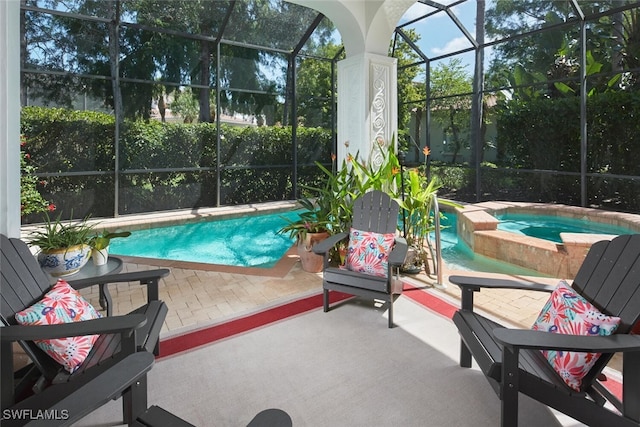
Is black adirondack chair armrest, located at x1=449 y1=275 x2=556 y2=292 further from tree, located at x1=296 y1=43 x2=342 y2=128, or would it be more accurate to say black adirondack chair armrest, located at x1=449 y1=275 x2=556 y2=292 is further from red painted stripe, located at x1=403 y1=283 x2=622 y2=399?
tree, located at x1=296 y1=43 x2=342 y2=128

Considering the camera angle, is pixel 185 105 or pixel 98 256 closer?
pixel 98 256

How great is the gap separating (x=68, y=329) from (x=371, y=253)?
2.14 m

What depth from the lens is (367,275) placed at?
290cm

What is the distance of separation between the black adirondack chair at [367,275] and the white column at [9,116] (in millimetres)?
1961

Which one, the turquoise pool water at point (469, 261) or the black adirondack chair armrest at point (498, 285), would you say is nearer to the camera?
the black adirondack chair armrest at point (498, 285)

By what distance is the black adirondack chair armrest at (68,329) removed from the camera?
1.55 metres

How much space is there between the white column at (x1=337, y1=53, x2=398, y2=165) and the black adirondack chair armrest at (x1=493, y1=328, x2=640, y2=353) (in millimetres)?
3356

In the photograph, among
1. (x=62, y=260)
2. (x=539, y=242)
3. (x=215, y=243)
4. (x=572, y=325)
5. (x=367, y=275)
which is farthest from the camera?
(x=215, y=243)

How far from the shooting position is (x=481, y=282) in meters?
2.17

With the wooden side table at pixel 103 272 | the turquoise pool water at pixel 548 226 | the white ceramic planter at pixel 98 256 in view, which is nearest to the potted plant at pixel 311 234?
the wooden side table at pixel 103 272

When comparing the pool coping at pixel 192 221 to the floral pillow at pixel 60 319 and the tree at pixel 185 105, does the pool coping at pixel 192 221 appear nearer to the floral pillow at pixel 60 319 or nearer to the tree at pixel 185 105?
the tree at pixel 185 105

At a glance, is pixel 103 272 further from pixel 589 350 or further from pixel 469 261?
pixel 469 261

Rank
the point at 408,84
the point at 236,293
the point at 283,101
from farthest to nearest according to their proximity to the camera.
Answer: the point at 408,84 → the point at 283,101 → the point at 236,293

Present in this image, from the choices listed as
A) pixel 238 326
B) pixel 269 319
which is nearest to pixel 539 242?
pixel 269 319
